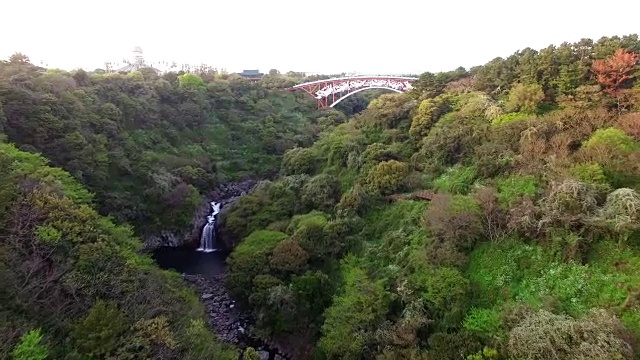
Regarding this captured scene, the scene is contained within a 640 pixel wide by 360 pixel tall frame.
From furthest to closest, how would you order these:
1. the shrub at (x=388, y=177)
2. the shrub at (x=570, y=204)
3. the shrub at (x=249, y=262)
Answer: the shrub at (x=388, y=177) → the shrub at (x=249, y=262) → the shrub at (x=570, y=204)

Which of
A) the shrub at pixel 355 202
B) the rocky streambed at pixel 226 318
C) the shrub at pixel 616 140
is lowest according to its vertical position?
the rocky streambed at pixel 226 318

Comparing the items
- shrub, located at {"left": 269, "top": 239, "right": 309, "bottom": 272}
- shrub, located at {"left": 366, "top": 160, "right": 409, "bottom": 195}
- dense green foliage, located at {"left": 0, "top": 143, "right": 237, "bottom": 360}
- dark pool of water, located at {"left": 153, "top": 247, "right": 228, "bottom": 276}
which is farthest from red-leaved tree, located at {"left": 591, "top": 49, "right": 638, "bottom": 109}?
dark pool of water, located at {"left": 153, "top": 247, "right": 228, "bottom": 276}

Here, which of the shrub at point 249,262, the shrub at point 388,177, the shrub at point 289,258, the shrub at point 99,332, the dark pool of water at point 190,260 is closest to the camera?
the shrub at point 99,332

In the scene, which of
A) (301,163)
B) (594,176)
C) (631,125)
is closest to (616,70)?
(631,125)

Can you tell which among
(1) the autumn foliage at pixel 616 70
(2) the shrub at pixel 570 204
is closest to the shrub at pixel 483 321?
(2) the shrub at pixel 570 204

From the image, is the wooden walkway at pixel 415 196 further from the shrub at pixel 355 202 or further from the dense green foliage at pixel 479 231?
the shrub at pixel 355 202

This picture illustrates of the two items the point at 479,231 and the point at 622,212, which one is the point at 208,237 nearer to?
the point at 479,231

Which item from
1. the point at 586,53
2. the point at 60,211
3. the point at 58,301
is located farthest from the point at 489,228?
the point at 60,211

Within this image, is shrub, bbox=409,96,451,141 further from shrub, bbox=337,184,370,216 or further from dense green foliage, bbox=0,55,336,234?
dense green foliage, bbox=0,55,336,234
